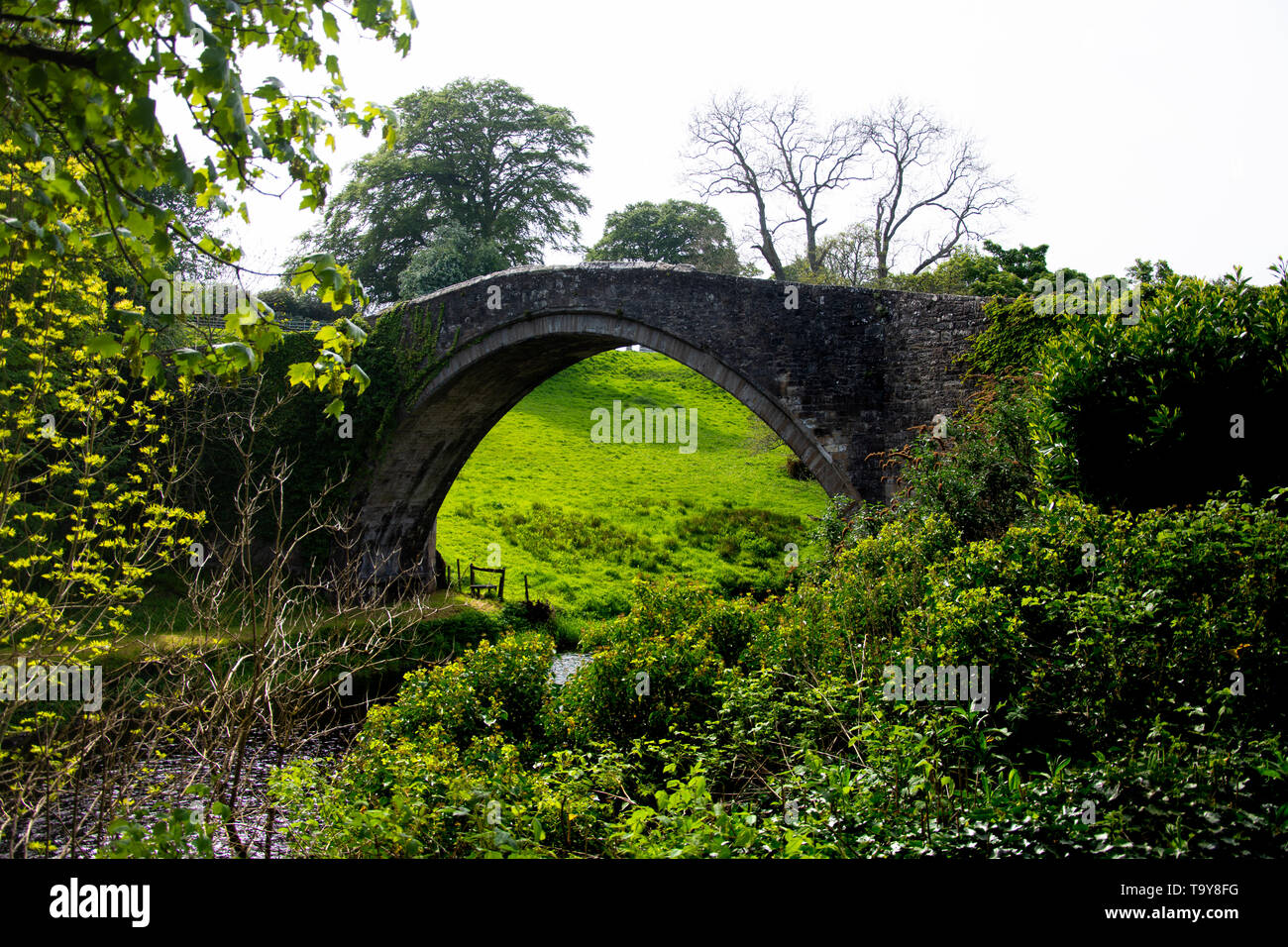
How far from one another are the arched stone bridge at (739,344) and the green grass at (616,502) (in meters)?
5.28

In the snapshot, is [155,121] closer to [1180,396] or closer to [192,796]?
[1180,396]

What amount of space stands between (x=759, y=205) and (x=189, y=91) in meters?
27.4

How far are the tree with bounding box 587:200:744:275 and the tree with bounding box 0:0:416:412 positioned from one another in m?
35.3

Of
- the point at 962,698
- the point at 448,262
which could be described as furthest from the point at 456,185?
the point at 962,698

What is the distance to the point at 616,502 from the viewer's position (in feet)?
84.0

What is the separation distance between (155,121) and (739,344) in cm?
1033

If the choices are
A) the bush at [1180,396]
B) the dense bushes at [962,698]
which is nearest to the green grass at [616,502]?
the dense bushes at [962,698]

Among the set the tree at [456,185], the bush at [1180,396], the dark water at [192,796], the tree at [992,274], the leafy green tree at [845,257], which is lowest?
the dark water at [192,796]

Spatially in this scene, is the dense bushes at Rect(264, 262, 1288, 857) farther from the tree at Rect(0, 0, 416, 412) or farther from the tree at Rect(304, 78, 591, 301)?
the tree at Rect(304, 78, 591, 301)

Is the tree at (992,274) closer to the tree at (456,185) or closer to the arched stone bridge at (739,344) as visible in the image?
the arched stone bridge at (739,344)

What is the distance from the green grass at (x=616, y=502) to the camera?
2144cm

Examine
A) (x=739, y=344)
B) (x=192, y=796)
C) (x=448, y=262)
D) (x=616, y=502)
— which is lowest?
(x=192, y=796)

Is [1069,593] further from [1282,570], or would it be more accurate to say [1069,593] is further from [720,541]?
[720,541]
